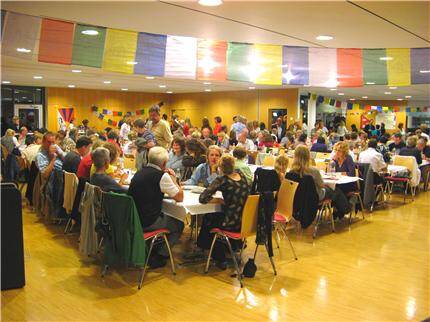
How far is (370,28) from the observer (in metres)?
5.28

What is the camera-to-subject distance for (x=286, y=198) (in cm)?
484

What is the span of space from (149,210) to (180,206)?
0.99 feet

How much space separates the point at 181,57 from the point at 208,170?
1.87 meters

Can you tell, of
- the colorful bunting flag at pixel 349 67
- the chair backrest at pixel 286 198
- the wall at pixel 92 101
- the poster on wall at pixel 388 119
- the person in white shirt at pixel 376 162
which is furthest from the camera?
the poster on wall at pixel 388 119

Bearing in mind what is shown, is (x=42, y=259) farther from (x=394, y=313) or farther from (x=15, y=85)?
(x=15, y=85)

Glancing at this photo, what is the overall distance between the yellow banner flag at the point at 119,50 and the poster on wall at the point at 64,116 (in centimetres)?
1293

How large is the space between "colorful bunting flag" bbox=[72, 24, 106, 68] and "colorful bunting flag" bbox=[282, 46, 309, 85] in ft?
8.97

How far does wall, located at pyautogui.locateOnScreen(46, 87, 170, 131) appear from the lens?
58.2 feet

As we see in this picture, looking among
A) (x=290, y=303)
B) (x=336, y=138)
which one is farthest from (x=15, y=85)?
(x=290, y=303)

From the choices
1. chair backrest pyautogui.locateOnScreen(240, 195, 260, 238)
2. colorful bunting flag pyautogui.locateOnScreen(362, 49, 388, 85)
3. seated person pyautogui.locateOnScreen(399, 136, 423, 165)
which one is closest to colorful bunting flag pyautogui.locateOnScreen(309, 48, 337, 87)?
colorful bunting flag pyautogui.locateOnScreen(362, 49, 388, 85)

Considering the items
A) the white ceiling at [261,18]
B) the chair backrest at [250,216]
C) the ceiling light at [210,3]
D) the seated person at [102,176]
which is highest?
the white ceiling at [261,18]

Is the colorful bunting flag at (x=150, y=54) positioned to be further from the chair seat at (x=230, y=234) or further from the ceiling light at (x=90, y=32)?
the chair seat at (x=230, y=234)

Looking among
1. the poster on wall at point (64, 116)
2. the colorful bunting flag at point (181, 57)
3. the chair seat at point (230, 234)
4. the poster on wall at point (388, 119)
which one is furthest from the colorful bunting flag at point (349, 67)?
the poster on wall at point (388, 119)

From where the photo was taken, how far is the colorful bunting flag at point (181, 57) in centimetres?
597
